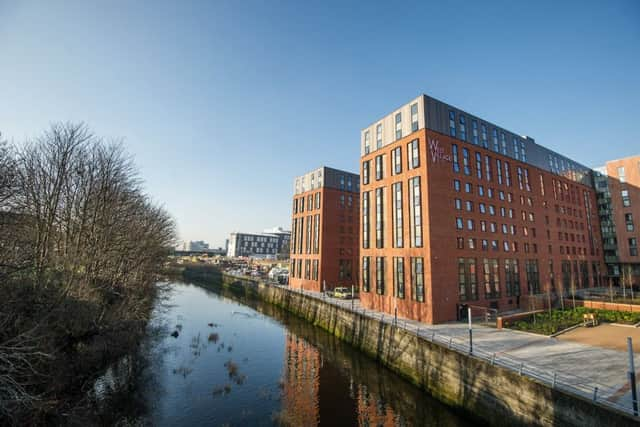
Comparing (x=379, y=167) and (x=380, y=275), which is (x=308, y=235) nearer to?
(x=379, y=167)

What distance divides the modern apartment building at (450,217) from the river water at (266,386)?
978cm

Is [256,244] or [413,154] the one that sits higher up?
[413,154]

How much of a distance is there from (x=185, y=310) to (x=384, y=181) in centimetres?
3949

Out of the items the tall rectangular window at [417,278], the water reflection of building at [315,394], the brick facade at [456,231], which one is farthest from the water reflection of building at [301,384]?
the tall rectangular window at [417,278]

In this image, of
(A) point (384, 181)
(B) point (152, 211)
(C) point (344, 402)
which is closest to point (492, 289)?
(A) point (384, 181)

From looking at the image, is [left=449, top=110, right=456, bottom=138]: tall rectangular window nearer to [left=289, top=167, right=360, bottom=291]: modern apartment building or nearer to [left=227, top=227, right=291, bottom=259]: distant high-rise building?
[left=289, top=167, right=360, bottom=291]: modern apartment building

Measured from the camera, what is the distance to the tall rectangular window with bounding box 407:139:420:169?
3222cm

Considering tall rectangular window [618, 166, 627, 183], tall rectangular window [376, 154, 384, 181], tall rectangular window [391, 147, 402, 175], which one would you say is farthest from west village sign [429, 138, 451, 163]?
tall rectangular window [618, 166, 627, 183]

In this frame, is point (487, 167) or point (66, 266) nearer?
point (66, 266)

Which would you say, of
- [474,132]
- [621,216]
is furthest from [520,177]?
[621,216]

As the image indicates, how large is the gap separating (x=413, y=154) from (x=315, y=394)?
1015 inches

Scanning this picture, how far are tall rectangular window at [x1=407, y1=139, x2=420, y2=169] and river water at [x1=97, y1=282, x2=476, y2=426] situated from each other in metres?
21.2

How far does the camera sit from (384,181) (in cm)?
3678

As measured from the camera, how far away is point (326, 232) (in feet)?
181
